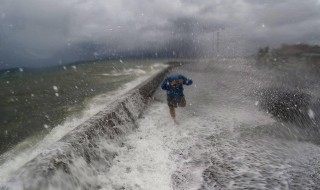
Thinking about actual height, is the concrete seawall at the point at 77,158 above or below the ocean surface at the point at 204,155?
above

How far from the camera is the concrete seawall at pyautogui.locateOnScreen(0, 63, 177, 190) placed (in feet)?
17.8

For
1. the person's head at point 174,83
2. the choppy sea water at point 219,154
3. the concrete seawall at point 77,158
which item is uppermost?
the person's head at point 174,83

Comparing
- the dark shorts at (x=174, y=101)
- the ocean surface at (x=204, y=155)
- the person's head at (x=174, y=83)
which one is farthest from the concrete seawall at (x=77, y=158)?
the person's head at (x=174, y=83)

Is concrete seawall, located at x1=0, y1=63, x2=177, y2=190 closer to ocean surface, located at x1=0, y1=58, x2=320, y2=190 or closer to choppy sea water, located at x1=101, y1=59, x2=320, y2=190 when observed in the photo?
ocean surface, located at x1=0, y1=58, x2=320, y2=190

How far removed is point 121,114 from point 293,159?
5.95 metres

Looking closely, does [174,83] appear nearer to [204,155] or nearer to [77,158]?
[204,155]

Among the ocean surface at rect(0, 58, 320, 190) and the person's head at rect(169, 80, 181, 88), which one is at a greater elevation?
the person's head at rect(169, 80, 181, 88)

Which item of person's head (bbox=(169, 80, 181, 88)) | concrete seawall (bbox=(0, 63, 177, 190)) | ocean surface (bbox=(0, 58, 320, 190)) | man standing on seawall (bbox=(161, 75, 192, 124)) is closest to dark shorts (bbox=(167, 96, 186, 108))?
man standing on seawall (bbox=(161, 75, 192, 124))

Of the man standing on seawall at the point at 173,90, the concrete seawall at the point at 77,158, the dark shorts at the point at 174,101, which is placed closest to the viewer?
the concrete seawall at the point at 77,158

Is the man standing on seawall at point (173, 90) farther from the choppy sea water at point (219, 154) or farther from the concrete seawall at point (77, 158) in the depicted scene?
the concrete seawall at point (77, 158)

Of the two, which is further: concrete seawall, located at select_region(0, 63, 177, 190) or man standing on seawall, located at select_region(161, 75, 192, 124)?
man standing on seawall, located at select_region(161, 75, 192, 124)

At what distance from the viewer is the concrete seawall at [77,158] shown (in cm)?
543

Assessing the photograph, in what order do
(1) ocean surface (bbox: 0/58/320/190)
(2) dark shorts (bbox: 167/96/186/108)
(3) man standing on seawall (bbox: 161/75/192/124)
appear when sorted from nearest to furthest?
(1) ocean surface (bbox: 0/58/320/190)
(3) man standing on seawall (bbox: 161/75/192/124)
(2) dark shorts (bbox: 167/96/186/108)

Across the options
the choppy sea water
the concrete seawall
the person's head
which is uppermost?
the person's head
